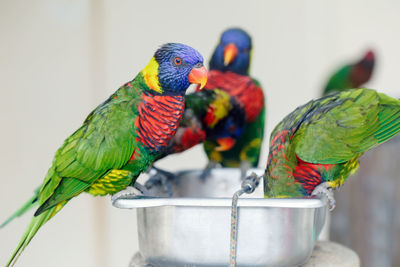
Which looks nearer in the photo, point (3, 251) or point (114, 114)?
point (114, 114)

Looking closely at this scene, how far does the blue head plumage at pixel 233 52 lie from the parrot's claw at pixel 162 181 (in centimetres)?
48

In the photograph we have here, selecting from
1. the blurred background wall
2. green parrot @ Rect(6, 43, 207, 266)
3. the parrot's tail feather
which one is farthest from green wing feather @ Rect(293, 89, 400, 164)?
the blurred background wall

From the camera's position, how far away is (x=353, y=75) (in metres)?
3.21

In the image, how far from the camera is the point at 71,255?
197 cm

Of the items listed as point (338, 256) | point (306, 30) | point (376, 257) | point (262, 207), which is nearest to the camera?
point (262, 207)

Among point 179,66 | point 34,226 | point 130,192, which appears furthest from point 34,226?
point 179,66

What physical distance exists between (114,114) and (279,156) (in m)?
0.38

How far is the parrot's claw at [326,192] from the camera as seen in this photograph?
40.7 inches

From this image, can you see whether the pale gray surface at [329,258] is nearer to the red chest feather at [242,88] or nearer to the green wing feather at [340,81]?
the red chest feather at [242,88]

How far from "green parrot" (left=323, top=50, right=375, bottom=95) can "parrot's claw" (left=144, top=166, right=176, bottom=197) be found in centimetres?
219

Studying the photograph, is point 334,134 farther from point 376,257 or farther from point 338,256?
point 376,257

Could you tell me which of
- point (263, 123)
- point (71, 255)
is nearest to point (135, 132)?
point (263, 123)

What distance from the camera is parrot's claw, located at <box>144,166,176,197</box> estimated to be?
1206mm

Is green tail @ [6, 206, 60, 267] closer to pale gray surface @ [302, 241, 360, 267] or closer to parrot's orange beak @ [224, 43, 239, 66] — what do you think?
pale gray surface @ [302, 241, 360, 267]
